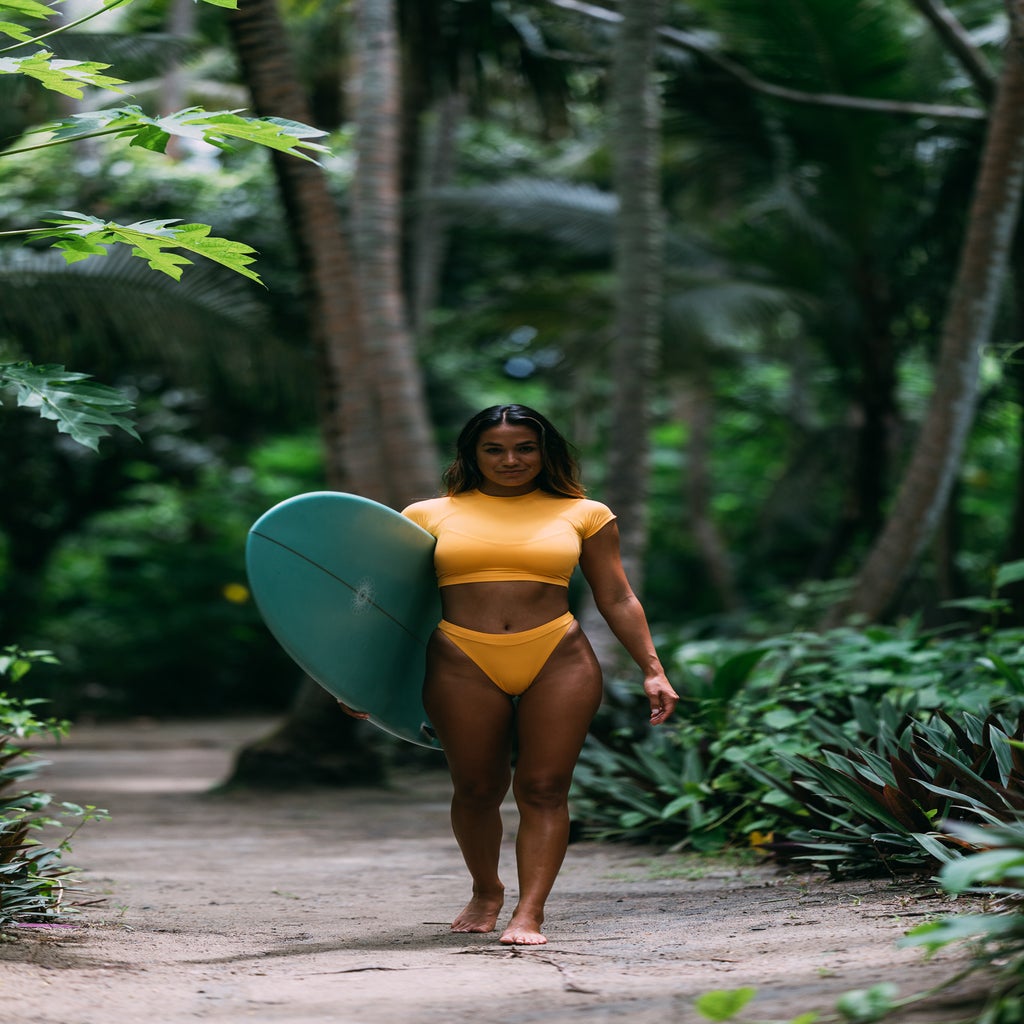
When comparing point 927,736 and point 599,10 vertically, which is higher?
point 599,10

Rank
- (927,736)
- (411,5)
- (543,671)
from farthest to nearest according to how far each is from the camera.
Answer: (411,5)
(927,736)
(543,671)

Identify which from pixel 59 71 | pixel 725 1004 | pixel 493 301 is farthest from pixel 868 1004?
pixel 493 301

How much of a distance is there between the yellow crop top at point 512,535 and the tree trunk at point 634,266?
5.04 metres

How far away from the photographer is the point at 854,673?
6.36 metres

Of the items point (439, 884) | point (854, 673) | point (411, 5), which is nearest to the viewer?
point (439, 884)

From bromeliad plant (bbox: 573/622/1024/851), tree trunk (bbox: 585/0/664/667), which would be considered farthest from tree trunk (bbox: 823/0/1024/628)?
tree trunk (bbox: 585/0/664/667)

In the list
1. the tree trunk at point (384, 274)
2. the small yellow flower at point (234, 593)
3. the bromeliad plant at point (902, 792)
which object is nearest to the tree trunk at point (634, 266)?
the tree trunk at point (384, 274)

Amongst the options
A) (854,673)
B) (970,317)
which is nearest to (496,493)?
(854,673)

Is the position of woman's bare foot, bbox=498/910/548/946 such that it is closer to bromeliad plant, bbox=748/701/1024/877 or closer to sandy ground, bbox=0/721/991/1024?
sandy ground, bbox=0/721/991/1024

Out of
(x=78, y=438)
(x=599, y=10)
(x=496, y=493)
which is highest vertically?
(x=599, y=10)

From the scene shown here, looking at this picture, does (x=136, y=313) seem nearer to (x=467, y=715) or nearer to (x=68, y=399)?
(x=68, y=399)

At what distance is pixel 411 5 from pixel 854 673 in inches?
278

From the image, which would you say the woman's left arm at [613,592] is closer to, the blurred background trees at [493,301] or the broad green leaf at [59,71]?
the blurred background trees at [493,301]

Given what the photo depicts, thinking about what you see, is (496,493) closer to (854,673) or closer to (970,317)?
(854,673)
